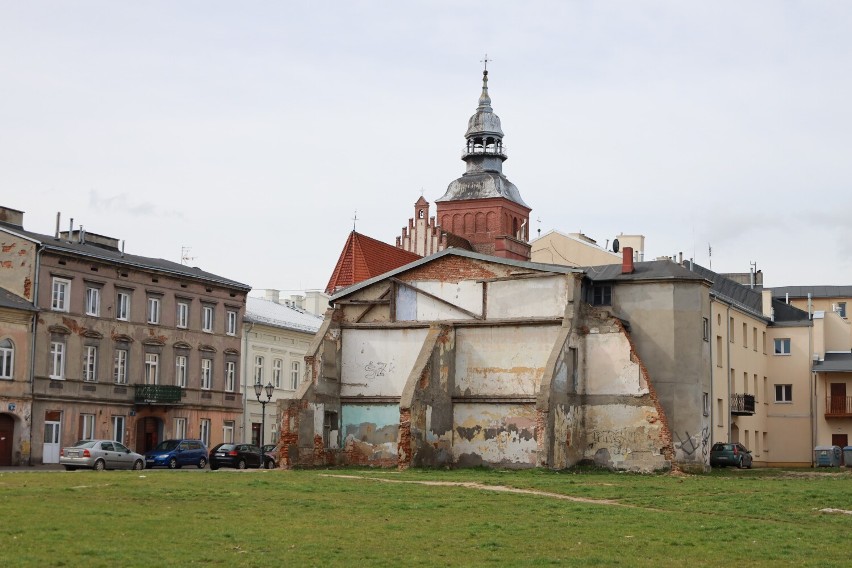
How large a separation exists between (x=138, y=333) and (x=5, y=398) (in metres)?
8.25

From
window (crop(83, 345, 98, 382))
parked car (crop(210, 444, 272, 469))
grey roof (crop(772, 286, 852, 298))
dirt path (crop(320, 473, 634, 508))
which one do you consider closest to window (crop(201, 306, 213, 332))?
window (crop(83, 345, 98, 382))

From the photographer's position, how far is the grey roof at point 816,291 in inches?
3221

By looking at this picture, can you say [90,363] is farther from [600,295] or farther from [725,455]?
[725,455]

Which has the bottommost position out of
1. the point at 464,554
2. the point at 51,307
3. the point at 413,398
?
the point at 464,554

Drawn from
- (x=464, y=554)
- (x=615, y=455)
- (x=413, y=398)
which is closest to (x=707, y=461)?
(x=615, y=455)

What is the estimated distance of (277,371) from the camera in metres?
64.4

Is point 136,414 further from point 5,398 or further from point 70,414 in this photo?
point 5,398

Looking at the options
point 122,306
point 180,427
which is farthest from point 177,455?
point 180,427

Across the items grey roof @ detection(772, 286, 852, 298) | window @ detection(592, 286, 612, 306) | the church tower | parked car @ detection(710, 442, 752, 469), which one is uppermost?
the church tower

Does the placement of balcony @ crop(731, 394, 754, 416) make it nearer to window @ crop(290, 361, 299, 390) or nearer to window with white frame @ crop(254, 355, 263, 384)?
window @ crop(290, 361, 299, 390)

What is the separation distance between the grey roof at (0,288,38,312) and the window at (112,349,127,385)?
5.52 metres

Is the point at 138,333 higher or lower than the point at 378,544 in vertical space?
higher

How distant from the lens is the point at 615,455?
41.3 m

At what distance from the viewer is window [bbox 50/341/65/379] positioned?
48.8m
